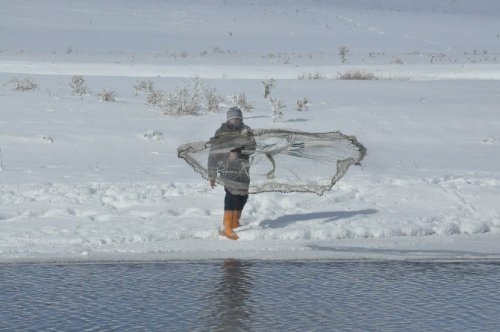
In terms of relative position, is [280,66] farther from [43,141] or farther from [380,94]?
[43,141]

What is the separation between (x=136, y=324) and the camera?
27.1ft

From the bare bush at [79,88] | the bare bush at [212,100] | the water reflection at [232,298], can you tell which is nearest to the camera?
the water reflection at [232,298]

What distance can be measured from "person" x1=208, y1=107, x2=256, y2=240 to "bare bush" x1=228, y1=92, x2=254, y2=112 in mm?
9585

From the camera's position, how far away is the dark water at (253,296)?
8.35 m

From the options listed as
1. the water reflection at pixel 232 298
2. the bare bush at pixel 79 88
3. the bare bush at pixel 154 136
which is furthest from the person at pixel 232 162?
the bare bush at pixel 79 88

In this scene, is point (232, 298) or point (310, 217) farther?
point (310, 217)

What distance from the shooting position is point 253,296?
930 cm

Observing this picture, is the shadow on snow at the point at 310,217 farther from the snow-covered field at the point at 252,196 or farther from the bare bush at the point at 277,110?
the bare bush at the point at 277,110

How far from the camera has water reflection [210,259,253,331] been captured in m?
8.29

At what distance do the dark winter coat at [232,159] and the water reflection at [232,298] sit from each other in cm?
177

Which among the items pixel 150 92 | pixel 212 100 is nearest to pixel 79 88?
pixel 150 92

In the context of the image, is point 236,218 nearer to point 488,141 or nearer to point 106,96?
point 488,141

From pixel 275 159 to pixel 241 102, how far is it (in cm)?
935

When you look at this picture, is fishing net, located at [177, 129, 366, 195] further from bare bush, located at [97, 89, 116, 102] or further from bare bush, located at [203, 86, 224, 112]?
bare bush, located at [97, 89, 116, 102]
